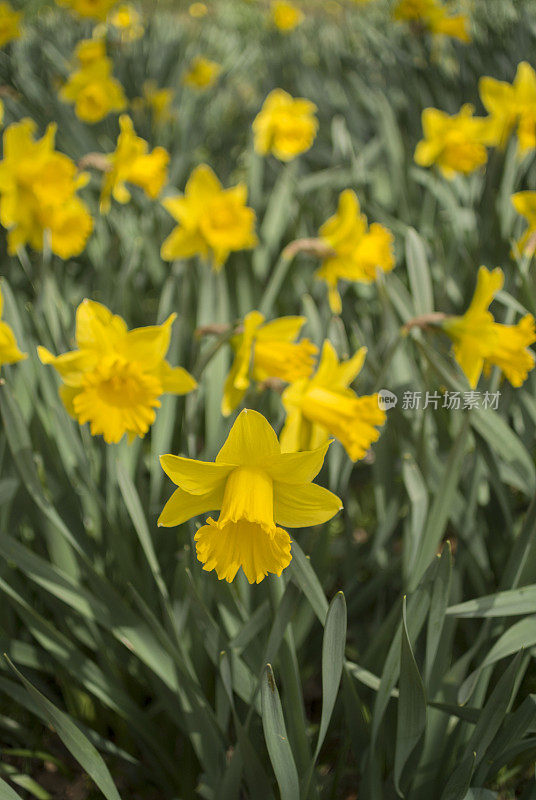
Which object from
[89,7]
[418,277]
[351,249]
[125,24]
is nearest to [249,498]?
[418,277]

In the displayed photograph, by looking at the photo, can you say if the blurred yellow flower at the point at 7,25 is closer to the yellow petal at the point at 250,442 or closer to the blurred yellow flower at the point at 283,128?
the blurred yellow flower at the point at 283,128

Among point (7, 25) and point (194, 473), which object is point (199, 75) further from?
point (194, 473)

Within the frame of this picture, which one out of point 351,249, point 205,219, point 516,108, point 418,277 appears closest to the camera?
point 418,277

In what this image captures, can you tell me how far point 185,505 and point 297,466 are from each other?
0.57 feet

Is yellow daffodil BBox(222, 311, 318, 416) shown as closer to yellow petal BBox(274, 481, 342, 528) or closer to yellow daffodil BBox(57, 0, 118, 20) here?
yellow petal BBox(274, 481, 342, 528)

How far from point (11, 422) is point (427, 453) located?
2.76 feet

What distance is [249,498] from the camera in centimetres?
85

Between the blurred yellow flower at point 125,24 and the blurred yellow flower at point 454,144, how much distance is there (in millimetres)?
2179

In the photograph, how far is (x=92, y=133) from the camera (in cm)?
324

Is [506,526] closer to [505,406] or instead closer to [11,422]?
[505,406]

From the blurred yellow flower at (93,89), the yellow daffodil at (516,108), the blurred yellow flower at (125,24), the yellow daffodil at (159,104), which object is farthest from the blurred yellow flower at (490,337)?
the blurred yellow flower at (125,24)

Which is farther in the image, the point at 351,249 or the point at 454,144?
the point at 454,144

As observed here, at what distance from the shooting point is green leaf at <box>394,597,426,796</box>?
2.99 feet

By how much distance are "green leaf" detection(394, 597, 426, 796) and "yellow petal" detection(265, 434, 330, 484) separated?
26 cm
